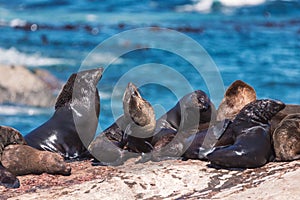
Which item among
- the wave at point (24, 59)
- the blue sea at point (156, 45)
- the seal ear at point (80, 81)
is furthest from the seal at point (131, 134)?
the wave at point (24, 59)

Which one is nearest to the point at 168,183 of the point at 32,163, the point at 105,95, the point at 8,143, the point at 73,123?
the point at 32,163

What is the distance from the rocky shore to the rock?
12.3 meters

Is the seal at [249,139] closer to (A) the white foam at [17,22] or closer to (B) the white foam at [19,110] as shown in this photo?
(B) the white foam at [19,110]

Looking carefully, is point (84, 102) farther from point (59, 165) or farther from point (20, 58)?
point (20, 58)

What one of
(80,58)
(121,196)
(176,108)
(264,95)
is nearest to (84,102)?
(176,108)

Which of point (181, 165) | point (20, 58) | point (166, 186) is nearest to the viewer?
point (166, 186)

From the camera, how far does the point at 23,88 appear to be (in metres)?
19.1

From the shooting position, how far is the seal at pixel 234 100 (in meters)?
7.88

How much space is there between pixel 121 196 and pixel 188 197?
1.87ft

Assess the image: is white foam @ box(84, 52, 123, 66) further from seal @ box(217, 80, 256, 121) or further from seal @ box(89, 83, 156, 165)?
seal @ box(89, 83, 156, 165)

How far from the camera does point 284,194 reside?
18.9 feet

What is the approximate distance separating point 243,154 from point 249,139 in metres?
0.30

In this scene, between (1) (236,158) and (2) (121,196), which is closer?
(2) (121,196)

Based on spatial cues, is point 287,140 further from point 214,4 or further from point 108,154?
point 214,4
